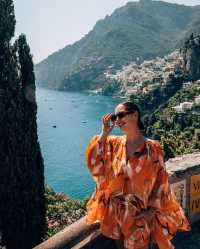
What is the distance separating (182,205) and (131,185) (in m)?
2.17

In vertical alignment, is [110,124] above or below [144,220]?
above

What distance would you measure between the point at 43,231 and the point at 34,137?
282 cm

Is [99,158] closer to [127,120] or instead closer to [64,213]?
[127,120]

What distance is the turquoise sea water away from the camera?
58969 millimetres

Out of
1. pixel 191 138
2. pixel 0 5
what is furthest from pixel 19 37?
pixel 191 138

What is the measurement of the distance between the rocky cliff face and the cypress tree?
10607 centimetres

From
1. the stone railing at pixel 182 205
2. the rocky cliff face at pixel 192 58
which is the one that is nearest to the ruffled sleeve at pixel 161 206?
the stone railing at pixel 182 205

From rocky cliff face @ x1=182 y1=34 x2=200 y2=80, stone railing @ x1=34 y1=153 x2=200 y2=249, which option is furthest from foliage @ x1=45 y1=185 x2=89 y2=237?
rocky cliff face @ x1=182 y1=34 x2=200 y2=80

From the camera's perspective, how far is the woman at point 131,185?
3.54 m

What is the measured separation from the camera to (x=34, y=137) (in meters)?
12.6

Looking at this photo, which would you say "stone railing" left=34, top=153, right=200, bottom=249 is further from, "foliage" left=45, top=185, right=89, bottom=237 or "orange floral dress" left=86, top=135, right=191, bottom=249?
"foliage" left=45, top=185, right=89, bottom=237

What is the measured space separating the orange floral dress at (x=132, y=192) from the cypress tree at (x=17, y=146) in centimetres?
878

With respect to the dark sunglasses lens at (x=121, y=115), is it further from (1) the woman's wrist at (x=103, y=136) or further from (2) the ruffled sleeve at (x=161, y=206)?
(2) the ruffled sleeve at (x=161, y=206)

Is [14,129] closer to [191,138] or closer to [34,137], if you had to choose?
[34,137]
